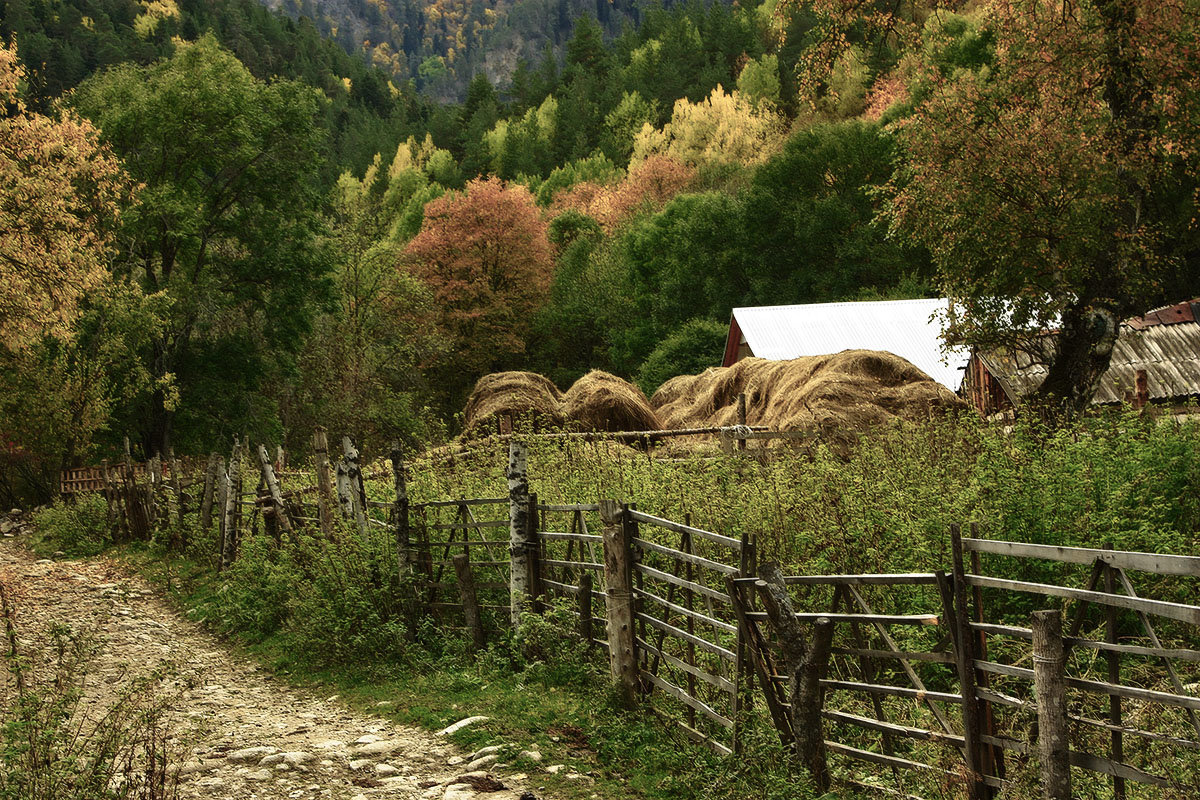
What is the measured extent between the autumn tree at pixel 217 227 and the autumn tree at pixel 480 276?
468 inches

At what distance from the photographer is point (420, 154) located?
3430 inches

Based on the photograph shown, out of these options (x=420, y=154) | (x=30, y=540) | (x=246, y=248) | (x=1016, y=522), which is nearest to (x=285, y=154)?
(x=246, y=248)

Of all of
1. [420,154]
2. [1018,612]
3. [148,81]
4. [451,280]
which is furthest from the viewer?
[420,154]

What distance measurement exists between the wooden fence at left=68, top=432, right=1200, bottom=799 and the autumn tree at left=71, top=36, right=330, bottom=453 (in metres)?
16.5

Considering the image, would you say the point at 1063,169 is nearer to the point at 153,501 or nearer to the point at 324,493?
the point at 324,493

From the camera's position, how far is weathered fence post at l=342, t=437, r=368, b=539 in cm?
1119

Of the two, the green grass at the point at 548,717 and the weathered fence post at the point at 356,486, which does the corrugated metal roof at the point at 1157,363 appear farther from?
the green grass at the point at 548,717

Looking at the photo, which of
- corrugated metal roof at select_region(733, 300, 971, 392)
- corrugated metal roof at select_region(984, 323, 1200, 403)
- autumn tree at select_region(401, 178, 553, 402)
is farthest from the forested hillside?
corrugated metal roof at select_region(733, 300, 971, 392)

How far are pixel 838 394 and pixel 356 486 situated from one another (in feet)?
27.9

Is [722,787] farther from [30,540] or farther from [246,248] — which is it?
[246,248]

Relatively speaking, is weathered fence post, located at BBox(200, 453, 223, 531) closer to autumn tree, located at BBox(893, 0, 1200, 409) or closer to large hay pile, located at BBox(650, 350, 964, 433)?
large hay pile, located at BBox(650, 350, 964, 433)

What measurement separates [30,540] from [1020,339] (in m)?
21.4

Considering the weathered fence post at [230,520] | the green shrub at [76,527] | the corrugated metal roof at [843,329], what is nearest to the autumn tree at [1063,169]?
the weathered fence post at [230,520]

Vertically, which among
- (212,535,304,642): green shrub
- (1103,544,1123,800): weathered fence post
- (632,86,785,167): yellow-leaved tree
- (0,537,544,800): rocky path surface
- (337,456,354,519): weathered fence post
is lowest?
(0,537,544,800): rocky path surface
